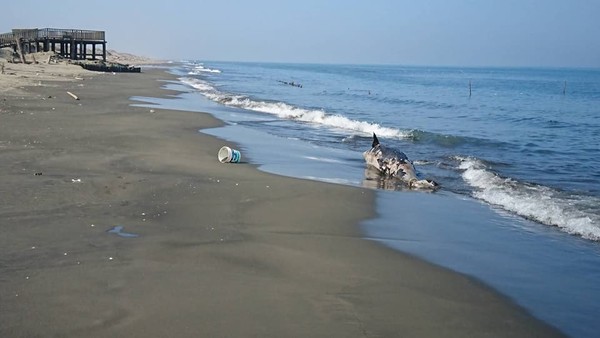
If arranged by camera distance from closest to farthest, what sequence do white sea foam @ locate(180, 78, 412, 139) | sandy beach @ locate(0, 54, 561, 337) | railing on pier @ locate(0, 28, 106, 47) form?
sandy beach @ locate(0, 54, 561, 337) → white sea foam @ locate(180, 78, 412, 139) → railing on pier @ locate(0, 28, 106, 47)

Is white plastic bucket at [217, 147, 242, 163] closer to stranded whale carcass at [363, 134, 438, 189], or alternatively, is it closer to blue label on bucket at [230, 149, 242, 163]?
blue label on bucket at [230, 149, 242, 163]

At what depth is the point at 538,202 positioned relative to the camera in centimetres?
878

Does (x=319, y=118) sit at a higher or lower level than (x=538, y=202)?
higher

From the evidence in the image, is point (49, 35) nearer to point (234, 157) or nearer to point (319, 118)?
point (319, 118)

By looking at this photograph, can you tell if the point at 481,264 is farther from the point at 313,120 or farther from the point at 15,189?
the point at 313,120

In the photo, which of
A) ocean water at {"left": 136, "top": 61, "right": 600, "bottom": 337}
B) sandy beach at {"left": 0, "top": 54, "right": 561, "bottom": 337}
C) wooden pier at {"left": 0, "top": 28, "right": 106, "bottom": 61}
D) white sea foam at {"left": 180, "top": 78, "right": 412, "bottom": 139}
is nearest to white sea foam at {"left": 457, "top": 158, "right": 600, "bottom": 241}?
ocean water at {"left": 136, "top": 61, "right": 600, "bottom": 337}

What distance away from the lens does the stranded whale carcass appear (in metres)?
10.3

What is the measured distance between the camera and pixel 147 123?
15.9 meters

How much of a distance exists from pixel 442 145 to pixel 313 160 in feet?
21.0

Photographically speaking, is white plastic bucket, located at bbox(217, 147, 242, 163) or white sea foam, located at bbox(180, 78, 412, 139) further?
white sea foam, located at bbox(180, 78, 412, 139)

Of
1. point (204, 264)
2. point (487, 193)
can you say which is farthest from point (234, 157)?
point (204, 264)

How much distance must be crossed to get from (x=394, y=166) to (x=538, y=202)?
3234 mm

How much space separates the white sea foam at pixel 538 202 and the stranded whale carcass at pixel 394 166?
1064 millimetres

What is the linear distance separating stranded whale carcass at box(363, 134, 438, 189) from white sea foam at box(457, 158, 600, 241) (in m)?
1.06
